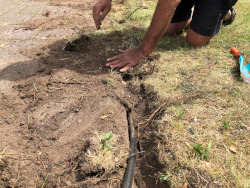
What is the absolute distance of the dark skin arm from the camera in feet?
6.73

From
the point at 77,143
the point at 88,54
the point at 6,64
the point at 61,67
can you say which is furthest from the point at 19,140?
the point at 88,54

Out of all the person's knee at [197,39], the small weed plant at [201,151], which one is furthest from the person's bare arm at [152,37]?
the small weed plant at [201,151]

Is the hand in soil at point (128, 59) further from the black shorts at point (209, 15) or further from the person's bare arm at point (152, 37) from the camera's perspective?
the black shorts at point (209, 15)

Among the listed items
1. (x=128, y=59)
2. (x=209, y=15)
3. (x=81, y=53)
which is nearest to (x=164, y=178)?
(x=128, y=59)

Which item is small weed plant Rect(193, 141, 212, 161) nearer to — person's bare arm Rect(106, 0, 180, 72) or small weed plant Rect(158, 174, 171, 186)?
small weed plant Rect(158, 174, 171, 186)

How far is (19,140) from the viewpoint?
62.9 inches

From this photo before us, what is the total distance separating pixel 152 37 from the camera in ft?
7.42

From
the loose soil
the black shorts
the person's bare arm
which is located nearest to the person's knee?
the black shorts

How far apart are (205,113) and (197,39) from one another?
4.69 ft

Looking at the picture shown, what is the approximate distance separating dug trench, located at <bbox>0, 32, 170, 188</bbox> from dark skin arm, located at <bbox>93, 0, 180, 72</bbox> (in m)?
0.14

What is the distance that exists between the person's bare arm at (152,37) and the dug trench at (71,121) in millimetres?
144

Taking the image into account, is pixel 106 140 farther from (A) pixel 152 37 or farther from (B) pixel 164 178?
(A) pixel 152 37

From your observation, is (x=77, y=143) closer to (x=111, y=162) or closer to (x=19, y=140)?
(x=111, y=162)

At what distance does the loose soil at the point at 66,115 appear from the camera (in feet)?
4.65
